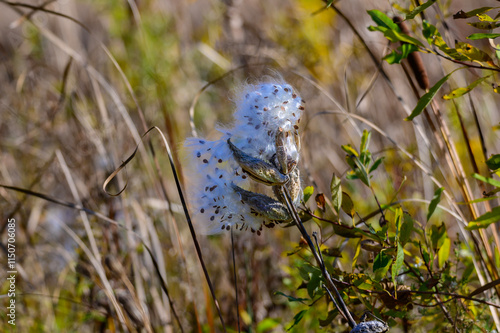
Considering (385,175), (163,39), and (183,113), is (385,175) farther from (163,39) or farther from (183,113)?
(163,39)

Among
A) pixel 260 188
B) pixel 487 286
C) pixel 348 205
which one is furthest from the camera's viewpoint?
pixel 260 188

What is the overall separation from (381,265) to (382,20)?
1.65 feet

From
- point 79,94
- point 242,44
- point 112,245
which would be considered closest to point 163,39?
point 242,44

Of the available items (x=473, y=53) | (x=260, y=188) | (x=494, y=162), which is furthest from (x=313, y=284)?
(x=473, y=53)

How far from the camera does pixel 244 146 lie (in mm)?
979

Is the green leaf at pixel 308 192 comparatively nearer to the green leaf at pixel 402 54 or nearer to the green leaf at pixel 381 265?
the green leaf at pixel 381 265

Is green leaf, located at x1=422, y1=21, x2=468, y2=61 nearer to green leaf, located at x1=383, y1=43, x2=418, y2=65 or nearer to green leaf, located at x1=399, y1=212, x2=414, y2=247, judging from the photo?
green leaf, located at x1=383, y1=43, x2=418, y2=65

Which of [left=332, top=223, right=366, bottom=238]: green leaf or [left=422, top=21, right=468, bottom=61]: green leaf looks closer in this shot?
[left=422, top=21, right=468, bottom=61]: green leaf

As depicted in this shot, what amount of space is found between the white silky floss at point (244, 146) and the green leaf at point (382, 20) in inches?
8.8

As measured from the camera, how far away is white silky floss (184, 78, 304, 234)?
0.98 metres

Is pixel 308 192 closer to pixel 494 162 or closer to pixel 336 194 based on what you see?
pixel 336 194

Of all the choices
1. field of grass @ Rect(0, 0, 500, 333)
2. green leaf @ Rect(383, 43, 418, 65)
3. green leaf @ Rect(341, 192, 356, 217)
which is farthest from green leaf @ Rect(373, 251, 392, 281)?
green leaf @ Rect(383, 43, 418, 65)

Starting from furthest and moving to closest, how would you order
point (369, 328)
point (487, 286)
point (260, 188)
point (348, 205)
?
point (260, 188), point (348, 205), point (487, 286), point (369, 328)

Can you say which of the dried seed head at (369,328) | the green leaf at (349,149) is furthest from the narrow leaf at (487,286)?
the green leaf at (349,149)
